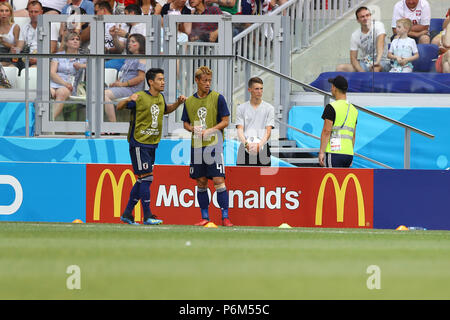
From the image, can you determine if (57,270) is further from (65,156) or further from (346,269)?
(65,156)

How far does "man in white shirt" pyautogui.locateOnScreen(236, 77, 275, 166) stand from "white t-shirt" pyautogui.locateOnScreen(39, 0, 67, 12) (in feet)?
15.6

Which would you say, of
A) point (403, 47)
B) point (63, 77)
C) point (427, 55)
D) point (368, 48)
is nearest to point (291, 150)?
point (368, 48)

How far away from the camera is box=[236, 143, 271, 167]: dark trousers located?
1077 centimetres

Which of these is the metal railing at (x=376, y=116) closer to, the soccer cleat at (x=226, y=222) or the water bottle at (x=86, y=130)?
the water bottle at (x=86, y=130)

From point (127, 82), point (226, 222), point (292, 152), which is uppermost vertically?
point (127, 82)

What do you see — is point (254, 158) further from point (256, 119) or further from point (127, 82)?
point (127, 82)

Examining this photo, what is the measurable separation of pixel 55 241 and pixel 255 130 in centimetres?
350

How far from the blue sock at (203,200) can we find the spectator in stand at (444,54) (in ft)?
14.4

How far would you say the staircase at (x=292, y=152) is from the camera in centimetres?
1193

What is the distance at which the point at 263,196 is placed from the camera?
10625mm

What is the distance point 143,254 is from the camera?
7.30 metres

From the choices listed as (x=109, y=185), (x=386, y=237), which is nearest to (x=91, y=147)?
(x=109, y=185)

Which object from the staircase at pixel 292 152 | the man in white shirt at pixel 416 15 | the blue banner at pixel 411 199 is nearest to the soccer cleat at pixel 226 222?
the blue banner at pixel 411 199

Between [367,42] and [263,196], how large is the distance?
3.07 m
